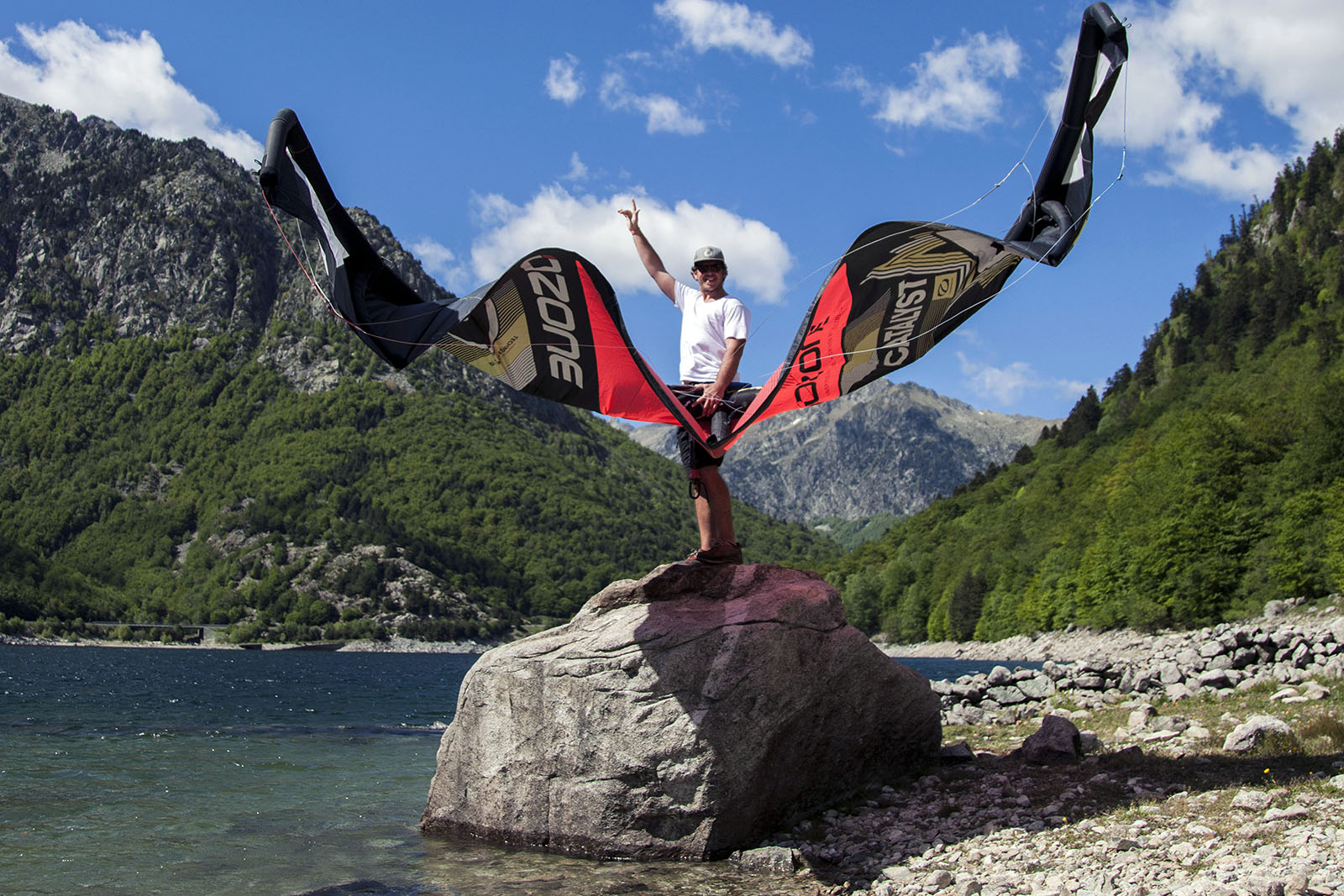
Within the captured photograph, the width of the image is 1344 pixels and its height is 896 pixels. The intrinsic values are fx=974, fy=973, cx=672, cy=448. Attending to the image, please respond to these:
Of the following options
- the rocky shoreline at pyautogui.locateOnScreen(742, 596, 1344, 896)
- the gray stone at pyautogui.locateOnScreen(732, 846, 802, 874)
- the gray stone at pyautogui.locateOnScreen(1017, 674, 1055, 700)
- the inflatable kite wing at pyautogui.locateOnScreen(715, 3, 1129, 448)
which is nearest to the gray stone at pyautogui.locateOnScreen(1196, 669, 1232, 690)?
the rocky shoreline at pyautogui.locateOnScreen(742, 596, 1344, 896)

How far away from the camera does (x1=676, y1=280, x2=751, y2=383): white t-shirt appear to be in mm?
10070

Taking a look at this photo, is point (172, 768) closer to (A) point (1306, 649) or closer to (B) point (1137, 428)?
(A) point (1306, 649)

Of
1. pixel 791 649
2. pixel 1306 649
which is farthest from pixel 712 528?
pixel 1306 649

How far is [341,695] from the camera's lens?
2143 inches

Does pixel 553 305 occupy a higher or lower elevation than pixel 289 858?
higher

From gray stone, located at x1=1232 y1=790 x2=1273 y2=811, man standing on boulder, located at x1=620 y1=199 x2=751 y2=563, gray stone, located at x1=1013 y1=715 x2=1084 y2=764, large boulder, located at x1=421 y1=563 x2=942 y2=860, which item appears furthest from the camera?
gray stone, located at x1=1013 y1=715 x2=1084 y2=764

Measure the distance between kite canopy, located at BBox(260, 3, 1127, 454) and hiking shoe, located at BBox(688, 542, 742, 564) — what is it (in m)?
1.94

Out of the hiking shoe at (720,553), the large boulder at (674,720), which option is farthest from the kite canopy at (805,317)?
the large boulder at (674,720)

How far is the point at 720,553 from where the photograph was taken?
1155 cm

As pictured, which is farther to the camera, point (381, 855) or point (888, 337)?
point (381, 855)

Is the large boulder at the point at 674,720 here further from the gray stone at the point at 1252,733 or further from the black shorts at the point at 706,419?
the gray stone at the point at 1252,733

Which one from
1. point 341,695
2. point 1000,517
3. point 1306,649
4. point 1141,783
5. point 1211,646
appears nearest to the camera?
point 1141,783

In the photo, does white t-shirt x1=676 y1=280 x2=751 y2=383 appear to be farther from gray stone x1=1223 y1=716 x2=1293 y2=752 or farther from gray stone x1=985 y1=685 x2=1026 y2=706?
gray stone x1=985 y1=685 x2=1026 y2=706

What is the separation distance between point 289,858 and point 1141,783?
10028 mm
